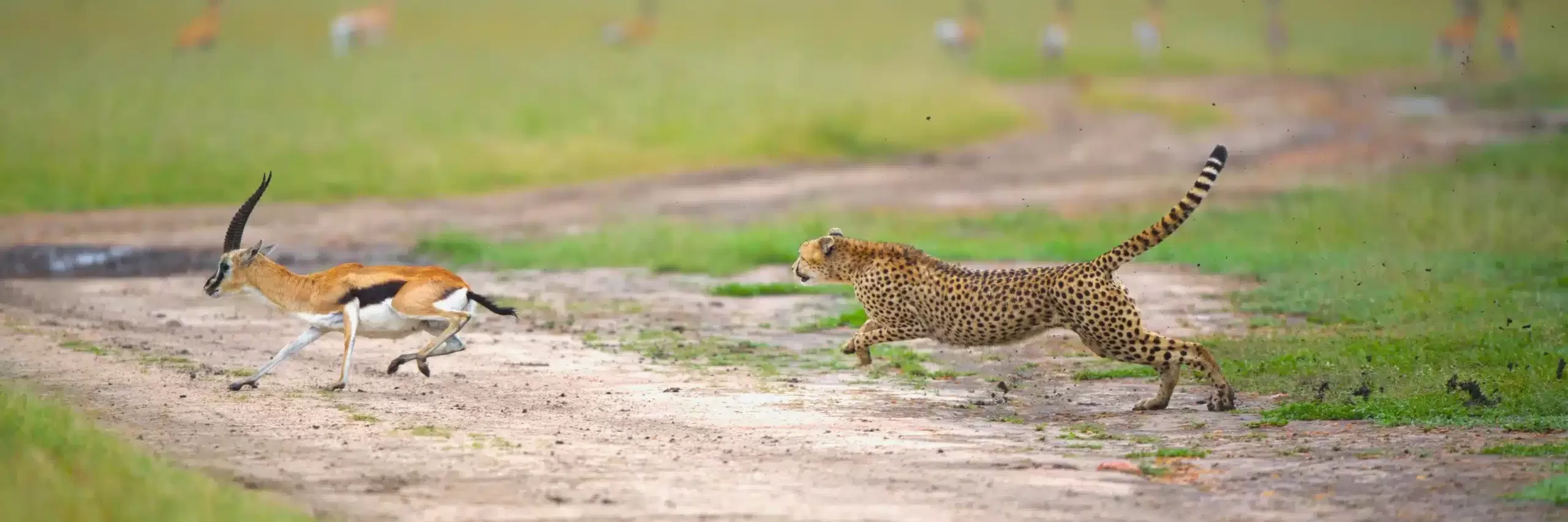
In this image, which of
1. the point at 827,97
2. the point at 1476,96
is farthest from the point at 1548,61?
the point at 827,97

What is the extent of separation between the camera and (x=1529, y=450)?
817cm

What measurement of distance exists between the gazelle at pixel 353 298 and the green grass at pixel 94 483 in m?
2.24

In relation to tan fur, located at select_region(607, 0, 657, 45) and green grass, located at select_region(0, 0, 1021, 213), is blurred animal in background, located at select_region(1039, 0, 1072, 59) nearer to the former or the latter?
green grass, located at select_region(0, 0, 1021, 213)

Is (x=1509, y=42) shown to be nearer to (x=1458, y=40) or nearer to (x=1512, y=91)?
(x=1458, y=40)

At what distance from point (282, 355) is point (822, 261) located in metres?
3.42

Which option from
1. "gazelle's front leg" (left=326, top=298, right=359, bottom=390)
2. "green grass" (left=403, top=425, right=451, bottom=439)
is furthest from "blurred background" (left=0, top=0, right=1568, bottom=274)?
"green grass" (left=403, top=425, right=451, bottom=439)

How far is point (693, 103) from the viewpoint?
3120cm

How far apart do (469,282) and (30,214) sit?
7432mm

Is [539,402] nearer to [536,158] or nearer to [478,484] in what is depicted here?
[478,484]

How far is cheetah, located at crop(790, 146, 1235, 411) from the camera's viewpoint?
9.73m

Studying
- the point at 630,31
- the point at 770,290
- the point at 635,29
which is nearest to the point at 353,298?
the point at 770,290

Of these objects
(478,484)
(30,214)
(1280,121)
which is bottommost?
(478,484)

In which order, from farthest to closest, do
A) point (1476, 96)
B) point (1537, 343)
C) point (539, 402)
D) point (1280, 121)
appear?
point (1476, 96)
point (1280, 121)
point (1537, 343)
point (539, 402)

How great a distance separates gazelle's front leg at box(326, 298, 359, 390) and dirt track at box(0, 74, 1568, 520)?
89 millimetres
